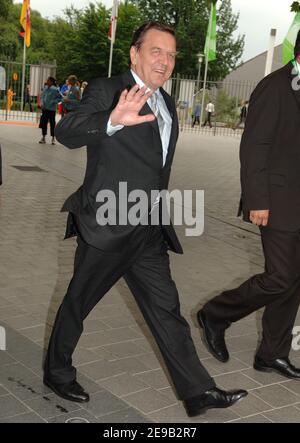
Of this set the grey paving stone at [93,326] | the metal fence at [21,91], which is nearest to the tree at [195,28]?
the metal fence at [21,91]

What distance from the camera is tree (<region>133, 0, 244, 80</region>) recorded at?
61.4 metres

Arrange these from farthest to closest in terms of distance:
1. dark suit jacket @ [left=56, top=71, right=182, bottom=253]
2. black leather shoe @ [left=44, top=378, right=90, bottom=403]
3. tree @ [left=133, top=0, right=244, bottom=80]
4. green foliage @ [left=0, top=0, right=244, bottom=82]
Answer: tree @ [left=133, top=0, right=244, bottom=80]
green foliage @ [left=0, top=0, right=244, bottom=82]
black leather shoe @ [left=44, top=378, right=90, bottom=403]
dark suit jacket @ [left=56, top=71, right=182, bottom=253]

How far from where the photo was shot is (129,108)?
2.69 meters

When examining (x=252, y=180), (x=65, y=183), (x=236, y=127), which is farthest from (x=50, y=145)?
(x=236, y=127)

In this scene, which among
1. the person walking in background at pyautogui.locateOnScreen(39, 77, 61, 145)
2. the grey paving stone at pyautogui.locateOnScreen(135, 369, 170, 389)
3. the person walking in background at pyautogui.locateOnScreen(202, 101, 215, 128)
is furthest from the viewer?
the person walking in background at pyautogui.locateOnScreen(202, 101, 215, 128)

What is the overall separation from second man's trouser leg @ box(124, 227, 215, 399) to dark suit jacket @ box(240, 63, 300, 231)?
717 mm

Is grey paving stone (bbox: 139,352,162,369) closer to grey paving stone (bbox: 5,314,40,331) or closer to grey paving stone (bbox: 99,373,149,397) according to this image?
grey paving stone (bbox: 99,373,149,397)

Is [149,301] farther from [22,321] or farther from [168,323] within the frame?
[22,321]

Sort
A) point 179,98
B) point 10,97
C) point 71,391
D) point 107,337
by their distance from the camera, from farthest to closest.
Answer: point 179,98
point 10,97
point 107,337
point 71,391

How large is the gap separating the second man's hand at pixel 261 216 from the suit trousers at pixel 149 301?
66 centimetres

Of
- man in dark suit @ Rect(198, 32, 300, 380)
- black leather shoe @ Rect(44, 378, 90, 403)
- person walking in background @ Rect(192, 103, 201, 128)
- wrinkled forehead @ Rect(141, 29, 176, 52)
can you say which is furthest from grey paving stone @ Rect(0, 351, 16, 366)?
person walking in background @ Rect(192, 103, 201, 128)

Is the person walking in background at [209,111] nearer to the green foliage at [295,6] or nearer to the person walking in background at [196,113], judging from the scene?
the person walking in background at [196,113]

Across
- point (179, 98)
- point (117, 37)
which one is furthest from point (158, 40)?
point (117, 37)

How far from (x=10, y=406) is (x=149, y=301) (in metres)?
0.90
